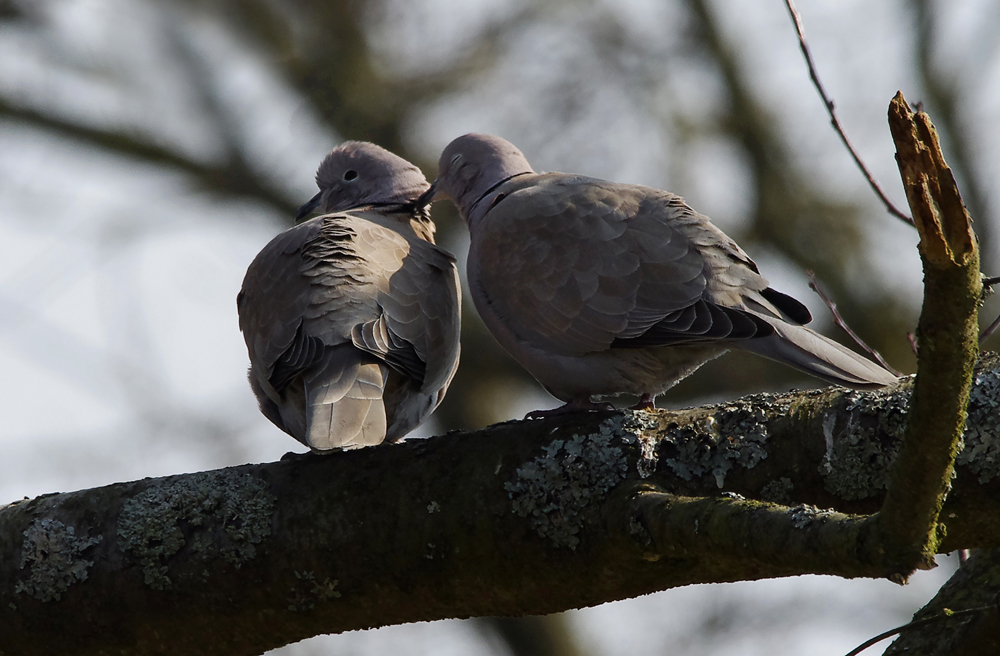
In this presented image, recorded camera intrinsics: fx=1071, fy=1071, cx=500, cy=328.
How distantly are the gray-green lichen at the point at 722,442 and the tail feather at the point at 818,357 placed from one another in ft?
0.92

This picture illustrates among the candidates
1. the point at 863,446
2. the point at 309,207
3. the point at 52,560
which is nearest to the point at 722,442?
the point at 863,446

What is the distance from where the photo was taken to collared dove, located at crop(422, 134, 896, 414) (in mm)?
3277

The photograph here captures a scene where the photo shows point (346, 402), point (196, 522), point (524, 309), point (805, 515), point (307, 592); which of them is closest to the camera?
point (805, 515)

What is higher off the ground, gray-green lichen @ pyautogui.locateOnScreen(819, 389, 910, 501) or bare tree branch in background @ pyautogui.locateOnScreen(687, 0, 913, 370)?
bare tree branch in background @ pyautogui.locateOnScreen(687, 0, 913, 370)

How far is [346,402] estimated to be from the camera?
3227mm

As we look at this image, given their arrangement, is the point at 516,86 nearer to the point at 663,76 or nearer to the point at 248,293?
the point at 663,76

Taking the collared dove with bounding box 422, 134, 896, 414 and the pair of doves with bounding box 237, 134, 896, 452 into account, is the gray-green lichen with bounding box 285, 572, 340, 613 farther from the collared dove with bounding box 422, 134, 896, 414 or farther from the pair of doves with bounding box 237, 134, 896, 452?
the collared dove with bounding box 422, 134, 896, 414

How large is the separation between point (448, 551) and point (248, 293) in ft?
5.94

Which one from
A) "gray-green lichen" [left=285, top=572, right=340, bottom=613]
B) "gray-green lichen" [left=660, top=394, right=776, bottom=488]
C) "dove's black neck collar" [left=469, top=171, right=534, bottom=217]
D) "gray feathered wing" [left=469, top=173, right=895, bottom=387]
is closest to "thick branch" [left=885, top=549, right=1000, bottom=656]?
"gray-green lichen" [left=660, top=394, right=776, bottom=488]

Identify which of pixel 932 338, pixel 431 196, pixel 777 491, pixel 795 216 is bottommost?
pixel 932 338

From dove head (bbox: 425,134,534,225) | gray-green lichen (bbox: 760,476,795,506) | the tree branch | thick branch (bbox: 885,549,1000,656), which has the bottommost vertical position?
thick branch (bbox: 885,549,1000,656)

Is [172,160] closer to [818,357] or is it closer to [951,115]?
[951,115]

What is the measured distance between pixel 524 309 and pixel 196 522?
4.55 feet

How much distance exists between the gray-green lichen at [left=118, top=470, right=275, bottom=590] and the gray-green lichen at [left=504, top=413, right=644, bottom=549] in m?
0.68
